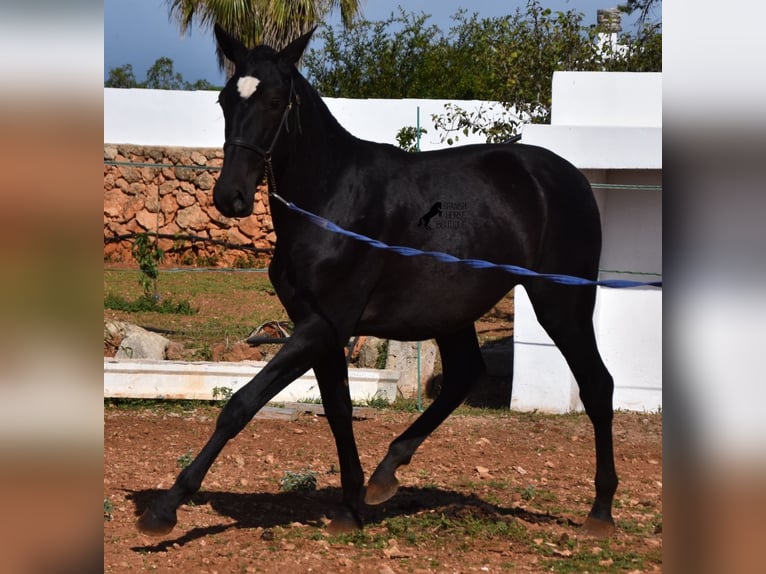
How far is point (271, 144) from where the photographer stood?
4688 millimetres

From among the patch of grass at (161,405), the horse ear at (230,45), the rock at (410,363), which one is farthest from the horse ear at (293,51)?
the rock at (410,363)

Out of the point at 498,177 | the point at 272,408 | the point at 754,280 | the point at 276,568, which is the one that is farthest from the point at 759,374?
the point at 272,408

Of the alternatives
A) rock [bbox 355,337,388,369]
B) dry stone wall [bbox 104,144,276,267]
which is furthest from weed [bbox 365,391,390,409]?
dry stone wall [bbox 104,144,276,267]

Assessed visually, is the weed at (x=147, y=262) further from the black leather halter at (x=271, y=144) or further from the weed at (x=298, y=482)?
the black leather halter at (x=271, y=144)

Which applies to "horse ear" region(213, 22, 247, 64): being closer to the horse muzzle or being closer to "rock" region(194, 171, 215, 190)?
the horse muzzle

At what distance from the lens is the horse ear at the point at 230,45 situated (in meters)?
4.79

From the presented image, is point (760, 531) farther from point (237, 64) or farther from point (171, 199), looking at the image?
point (171, 199)

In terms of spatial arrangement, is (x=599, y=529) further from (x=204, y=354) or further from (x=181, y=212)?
(x=181, y=212)

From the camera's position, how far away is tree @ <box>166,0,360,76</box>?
720 inches

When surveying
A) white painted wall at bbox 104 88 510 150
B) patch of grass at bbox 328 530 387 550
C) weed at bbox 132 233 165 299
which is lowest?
patch of grass at bbox 328 530 387 550

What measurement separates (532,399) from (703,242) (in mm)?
7195

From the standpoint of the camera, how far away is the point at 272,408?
8391 mm

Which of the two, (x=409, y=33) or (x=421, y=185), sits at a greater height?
(x=409, y=33)

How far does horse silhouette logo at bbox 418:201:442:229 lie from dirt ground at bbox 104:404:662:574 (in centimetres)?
164
